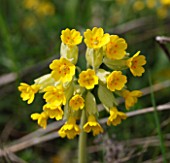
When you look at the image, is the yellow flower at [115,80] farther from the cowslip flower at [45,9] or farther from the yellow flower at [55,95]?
the cowslip flower at [45,9]

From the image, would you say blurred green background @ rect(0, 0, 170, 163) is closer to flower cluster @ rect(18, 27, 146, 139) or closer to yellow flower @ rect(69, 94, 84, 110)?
flower cluster @ rect(18, 27, 146, 139)

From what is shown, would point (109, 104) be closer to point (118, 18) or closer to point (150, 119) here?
point (150, 119)

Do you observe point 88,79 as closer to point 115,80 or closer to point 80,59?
point 115,80

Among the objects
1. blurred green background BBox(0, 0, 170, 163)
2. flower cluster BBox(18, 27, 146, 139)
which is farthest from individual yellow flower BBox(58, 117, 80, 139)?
blurred green background BBox(0, 0, 170, 163)

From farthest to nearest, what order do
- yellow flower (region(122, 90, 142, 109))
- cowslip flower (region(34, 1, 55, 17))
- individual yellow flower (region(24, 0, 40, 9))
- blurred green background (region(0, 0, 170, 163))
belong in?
individual yellow flower (region(24, 0, 40, 9)) → cowslip flower (region(34, 1, 55, 17)) → blurred green background (region(0, 0, 170, 163)) → yellow flower (region(122, 90, 142, 109))

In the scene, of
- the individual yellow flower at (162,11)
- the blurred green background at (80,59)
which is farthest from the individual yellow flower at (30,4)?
the individual yellow flower at (162,11)

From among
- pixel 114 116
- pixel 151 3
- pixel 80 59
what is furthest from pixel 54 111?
pixel 151 3

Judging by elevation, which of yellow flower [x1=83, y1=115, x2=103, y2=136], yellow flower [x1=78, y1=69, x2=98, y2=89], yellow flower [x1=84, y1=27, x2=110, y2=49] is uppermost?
yellow flower [x1=84, y1=27, x2=110, y2=49]

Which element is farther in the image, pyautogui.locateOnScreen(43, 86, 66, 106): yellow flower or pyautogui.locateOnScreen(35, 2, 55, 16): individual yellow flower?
pyautogui.locateOnScreen(35, 2, 55, 16): individual yellow flower
